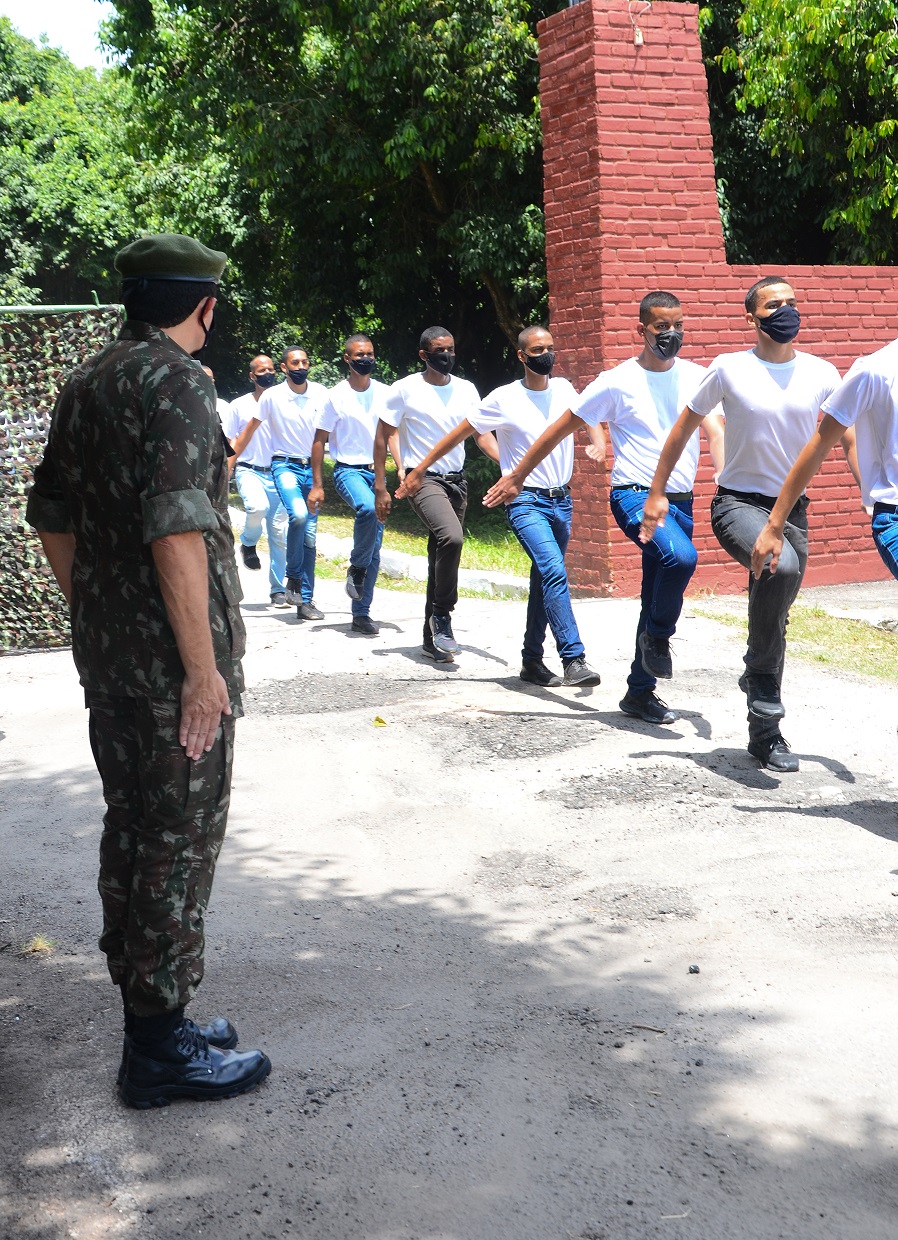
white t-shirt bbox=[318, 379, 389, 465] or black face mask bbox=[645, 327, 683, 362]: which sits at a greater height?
black face mask bbox=[645, 327, 683, 362]

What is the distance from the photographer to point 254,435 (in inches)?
452

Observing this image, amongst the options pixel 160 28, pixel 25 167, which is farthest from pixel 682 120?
pixel 25 167

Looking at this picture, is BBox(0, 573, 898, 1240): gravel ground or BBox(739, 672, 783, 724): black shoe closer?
BBox(0, 573, 898, 1240): gravel ground

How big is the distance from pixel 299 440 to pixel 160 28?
11.7 metres

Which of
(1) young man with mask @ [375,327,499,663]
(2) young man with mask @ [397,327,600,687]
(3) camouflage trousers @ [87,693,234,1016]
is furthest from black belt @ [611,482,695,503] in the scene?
(3) camouflage trousers @ [87,693,234,1016]

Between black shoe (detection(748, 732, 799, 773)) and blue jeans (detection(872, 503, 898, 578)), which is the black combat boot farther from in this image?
black shoe (detection(748, 732, 799, 773))

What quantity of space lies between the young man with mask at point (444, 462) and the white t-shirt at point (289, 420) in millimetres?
1875

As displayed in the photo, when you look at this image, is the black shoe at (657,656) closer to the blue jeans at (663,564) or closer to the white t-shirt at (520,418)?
the blue jeans at (663,564)

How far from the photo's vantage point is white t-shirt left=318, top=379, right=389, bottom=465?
32.1ft

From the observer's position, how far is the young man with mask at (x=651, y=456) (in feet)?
21.8

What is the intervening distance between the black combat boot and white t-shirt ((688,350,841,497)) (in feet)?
12.0

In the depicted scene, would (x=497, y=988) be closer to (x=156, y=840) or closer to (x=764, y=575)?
(x=156, y=840)

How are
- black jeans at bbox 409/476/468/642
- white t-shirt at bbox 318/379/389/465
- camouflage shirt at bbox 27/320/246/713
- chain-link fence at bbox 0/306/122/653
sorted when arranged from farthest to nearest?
white t-shirt at bbox 318/379/389/465 → chain-link fence at bbox 0/306/122/653 → black jeans at bbox 409/476/468/642 → camouflage shirt at bbox 27/320/246/713

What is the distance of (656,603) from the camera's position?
21.9ft
